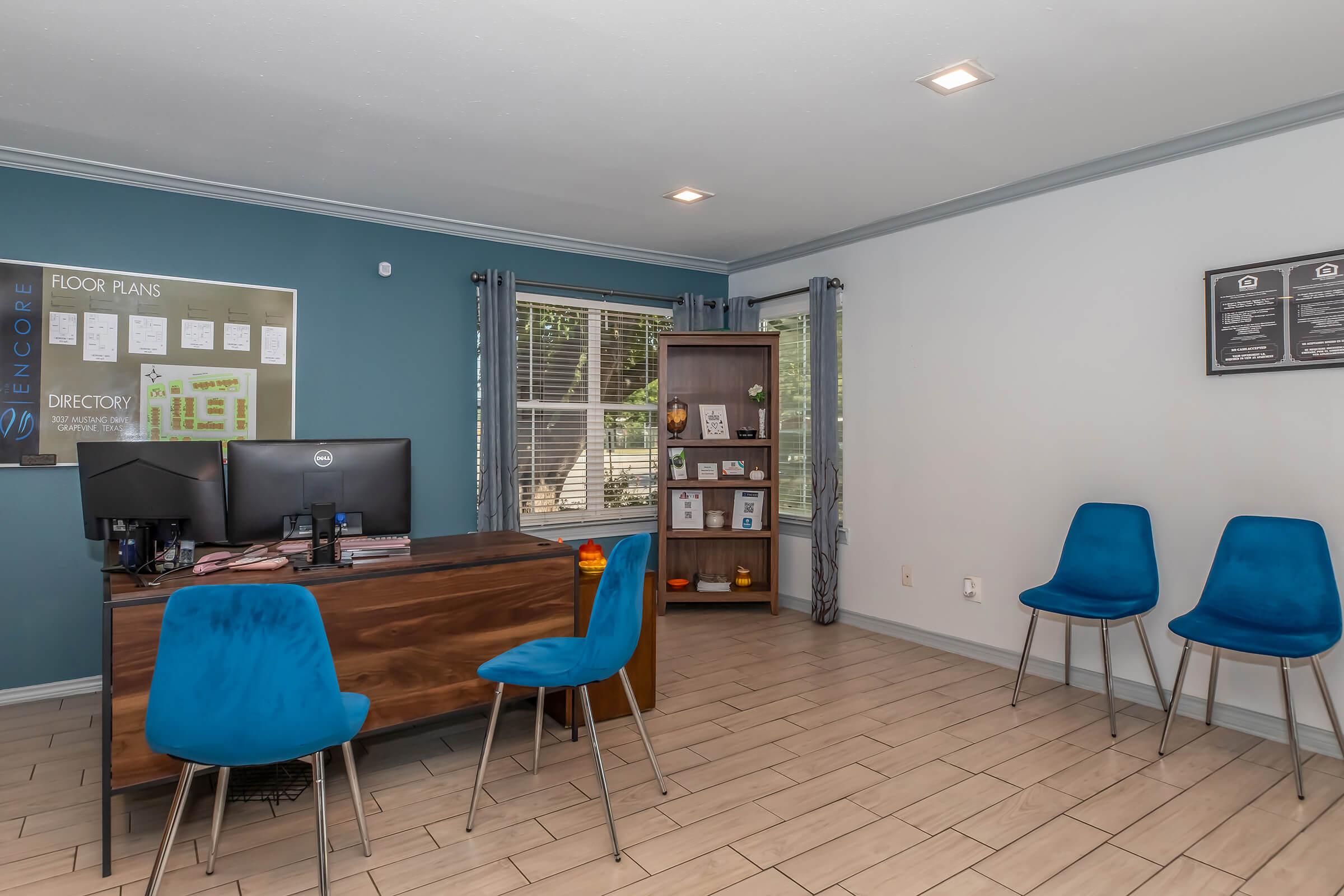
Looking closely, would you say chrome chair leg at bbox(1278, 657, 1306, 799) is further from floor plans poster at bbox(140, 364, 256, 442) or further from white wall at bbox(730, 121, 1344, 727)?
floor plans poster at bbox(140, 364, 256, 442)

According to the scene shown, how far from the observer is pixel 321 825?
2033mm

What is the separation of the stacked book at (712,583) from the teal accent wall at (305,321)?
1682 millimetres

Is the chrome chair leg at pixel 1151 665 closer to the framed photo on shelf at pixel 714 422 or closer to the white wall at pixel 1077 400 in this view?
the white wall at pixel 1077 400

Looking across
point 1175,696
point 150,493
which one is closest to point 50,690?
point 150,493

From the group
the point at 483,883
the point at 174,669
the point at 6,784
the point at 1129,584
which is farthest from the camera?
the point at 1129,584

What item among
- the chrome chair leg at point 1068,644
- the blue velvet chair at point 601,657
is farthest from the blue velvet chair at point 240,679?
the chrome chair leg at point 1068,644

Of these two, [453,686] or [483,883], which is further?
[453,686]

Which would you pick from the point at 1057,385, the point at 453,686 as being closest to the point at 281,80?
the point at 453,686

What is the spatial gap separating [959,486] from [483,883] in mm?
3261

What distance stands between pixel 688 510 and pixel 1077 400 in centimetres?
267

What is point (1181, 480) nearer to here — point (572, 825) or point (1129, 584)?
point (1129, 584)

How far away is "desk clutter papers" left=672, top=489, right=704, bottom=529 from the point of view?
562cm

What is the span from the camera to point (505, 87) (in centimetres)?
291

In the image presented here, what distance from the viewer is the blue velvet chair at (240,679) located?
6.15ft
